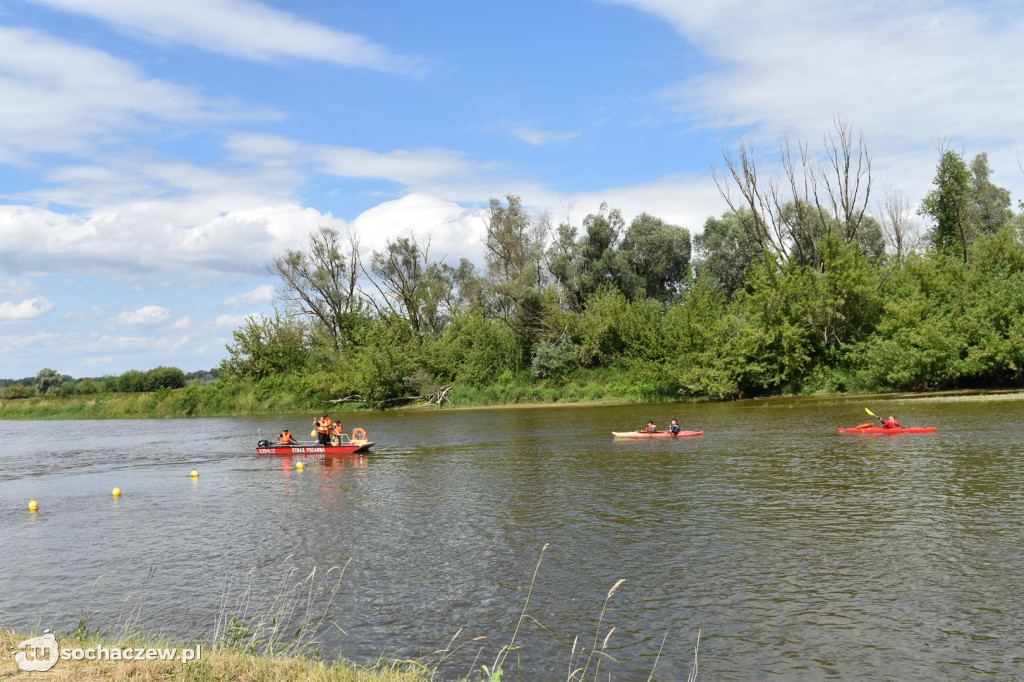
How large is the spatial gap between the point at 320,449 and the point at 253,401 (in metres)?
49.0

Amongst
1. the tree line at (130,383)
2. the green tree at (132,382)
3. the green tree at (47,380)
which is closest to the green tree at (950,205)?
the tree line at (130,383)

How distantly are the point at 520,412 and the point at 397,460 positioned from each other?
2772cm

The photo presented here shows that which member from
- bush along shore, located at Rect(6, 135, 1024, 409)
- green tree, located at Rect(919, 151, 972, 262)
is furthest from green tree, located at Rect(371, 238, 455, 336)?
green tree, located at Rect(919, 151, 972, 262)

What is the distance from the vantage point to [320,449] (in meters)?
40.2

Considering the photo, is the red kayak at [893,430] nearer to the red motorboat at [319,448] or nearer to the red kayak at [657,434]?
the red kayak at [657,434]

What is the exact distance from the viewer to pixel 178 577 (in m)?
16.7

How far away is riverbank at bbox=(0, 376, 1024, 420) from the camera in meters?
68.0

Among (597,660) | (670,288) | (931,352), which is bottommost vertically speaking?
(597,660)

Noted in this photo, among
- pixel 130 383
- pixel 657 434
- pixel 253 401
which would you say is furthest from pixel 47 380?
pixel 657 434

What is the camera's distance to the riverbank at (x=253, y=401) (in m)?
68.0

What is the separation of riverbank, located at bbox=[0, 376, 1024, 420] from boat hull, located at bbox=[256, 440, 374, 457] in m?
30.3

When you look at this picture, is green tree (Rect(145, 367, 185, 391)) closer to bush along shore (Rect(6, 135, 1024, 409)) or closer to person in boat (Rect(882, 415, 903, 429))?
bush along shore (Rect(6, 135, 1024, 409))

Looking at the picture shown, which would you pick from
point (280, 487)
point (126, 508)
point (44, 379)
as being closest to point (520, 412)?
point (280, 487)

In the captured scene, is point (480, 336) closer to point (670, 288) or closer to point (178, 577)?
point (670, 288)
